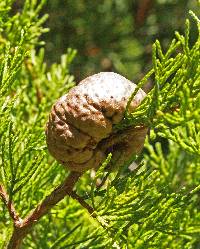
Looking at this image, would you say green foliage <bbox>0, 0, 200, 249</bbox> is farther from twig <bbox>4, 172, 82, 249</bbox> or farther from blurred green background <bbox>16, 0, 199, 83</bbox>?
blurred green background <bbox>16, 0, 199, 83</bbox>

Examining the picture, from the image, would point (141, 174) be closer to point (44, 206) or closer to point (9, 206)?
point (44, 206)

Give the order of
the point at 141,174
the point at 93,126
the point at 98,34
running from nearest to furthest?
the point at 93,126, the point at 141,174, the point at 98,34

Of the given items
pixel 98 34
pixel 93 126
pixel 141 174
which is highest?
pixel 98 34

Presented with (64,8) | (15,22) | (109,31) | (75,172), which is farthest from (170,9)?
(75,172)

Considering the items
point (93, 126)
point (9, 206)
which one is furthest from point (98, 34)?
point (93, 126)

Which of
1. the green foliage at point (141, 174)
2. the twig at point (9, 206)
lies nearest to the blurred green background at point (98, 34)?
the green foliage at point (141, 174)

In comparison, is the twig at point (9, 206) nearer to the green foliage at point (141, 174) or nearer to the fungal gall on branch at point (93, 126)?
the green foliage at point (141, 174)

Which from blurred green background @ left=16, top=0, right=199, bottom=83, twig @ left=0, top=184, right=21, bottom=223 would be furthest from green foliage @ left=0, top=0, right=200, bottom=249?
blurred green background @ left=16, top=0, right=199, bottom=83
